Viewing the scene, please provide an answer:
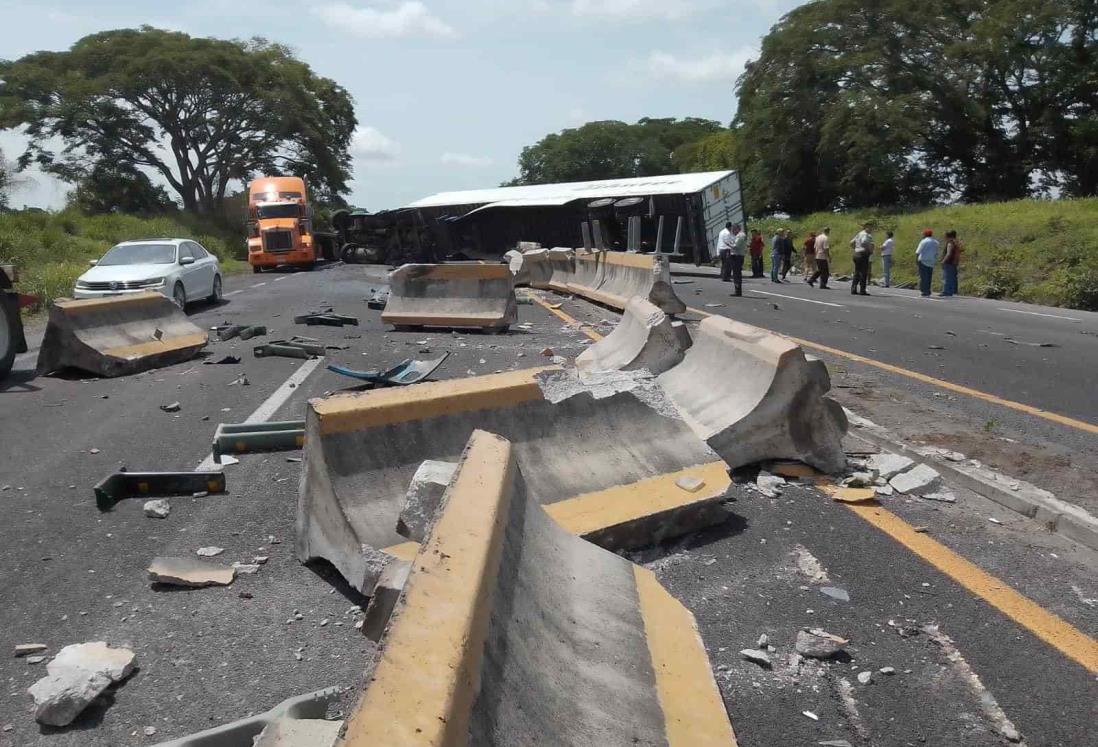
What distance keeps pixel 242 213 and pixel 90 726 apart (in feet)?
189

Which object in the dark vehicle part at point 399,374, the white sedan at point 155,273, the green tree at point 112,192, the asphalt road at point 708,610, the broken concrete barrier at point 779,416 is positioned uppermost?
the green tree at point 112,192

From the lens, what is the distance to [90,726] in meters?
3.19

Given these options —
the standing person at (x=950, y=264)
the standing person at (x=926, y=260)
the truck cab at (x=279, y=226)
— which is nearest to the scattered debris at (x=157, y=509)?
the standing person at (x=926, y=260)

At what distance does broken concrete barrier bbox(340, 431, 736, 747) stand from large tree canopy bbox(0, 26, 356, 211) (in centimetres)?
5166

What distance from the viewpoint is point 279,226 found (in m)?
35.9

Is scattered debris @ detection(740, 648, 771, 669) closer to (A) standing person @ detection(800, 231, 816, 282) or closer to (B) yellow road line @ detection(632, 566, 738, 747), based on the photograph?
(B) yellow road line @ detection(632, 566, 738, 747)

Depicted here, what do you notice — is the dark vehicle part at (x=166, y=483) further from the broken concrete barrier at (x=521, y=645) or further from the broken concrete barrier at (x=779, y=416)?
the broken concrete barrier at (x=779, y=416)

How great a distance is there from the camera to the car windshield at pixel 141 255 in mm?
18328

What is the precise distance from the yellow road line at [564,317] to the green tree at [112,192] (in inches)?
1529

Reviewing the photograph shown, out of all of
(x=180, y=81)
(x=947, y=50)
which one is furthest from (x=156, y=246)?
(x=947, y=50)

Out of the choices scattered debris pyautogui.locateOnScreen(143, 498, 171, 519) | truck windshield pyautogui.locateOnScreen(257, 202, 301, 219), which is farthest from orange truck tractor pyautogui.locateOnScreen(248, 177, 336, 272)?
scattered debris pyautogui.locateOnScreen(143, 498, 171, 519)

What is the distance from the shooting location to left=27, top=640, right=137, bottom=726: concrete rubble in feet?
10.5

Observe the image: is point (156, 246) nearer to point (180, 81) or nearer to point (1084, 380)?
point (1084, 380)

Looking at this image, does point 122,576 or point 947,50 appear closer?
point 122,576
